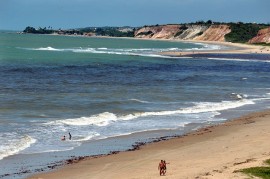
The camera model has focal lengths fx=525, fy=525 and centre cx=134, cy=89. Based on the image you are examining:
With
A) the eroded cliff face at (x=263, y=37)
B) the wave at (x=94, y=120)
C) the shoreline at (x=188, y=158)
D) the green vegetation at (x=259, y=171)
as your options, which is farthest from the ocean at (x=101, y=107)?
the eroded cliff face at (x=263, y=37)

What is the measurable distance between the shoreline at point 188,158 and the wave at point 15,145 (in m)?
3.19

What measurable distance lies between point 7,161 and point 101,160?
4.01 metres

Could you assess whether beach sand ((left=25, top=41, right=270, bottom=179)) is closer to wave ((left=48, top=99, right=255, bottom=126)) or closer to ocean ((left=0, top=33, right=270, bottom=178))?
ocean ((left=0, top=33, right=270, bottom=178))

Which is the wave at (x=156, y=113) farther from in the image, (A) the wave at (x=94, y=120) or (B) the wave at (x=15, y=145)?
(B) the wave at (x=15, y=145)

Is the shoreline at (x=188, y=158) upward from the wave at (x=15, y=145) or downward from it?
upward

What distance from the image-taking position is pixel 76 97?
141ft

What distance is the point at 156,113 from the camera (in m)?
36.6

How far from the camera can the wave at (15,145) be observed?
23852 mm

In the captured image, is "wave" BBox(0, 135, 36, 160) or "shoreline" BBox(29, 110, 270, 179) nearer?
"shoreline" BBox(29, 110, 270, 179)

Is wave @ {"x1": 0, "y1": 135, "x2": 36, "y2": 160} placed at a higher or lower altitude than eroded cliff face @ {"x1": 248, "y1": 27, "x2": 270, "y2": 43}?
lower

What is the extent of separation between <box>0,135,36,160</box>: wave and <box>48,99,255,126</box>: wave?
17.6 feet

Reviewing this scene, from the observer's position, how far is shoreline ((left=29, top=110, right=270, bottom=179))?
20.2 metres

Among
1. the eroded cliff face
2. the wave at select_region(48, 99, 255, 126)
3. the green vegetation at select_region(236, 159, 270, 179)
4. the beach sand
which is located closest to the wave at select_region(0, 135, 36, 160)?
the beach sand

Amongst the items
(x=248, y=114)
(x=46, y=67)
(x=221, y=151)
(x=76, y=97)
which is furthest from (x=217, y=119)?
(x=46, y=67)
